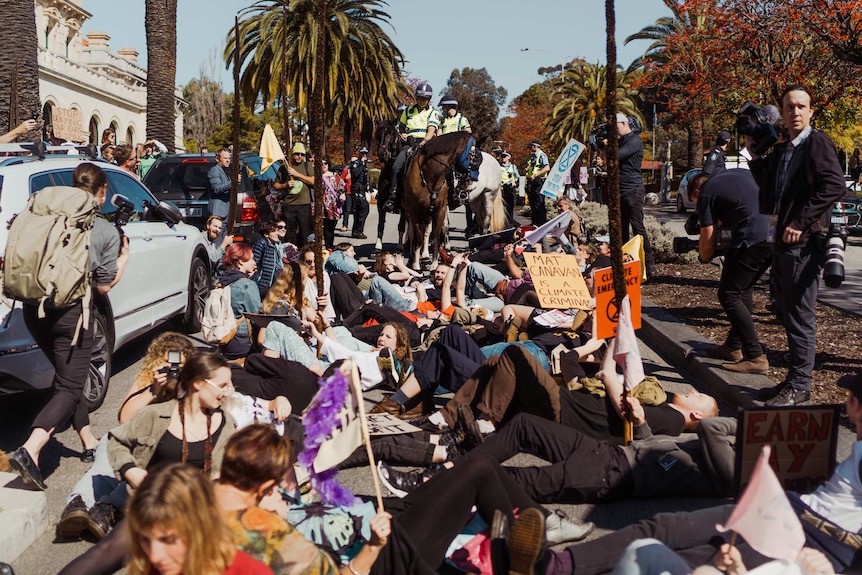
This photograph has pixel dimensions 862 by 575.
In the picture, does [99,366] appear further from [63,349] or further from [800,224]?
[800,224]

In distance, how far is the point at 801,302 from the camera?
6797 mm

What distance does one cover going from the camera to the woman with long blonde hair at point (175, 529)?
285 centimetres

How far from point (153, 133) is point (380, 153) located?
8.62 metres

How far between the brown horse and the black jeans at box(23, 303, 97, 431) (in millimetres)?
8627

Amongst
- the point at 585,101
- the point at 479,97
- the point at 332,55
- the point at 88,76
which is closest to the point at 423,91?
the point at 332,55

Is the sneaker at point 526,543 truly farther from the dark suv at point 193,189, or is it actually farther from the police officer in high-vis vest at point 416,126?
the police officer in high-vis vest at point 416,126

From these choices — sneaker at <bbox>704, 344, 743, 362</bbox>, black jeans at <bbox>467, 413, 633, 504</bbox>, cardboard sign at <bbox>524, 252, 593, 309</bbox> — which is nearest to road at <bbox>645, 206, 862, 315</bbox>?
sneaker at <bbox>704, 344, 743, 362</bbox>

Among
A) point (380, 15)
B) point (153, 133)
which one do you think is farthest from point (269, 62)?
point (153, 133)

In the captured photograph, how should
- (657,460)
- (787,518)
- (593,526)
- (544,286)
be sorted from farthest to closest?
(544,286), (657,460), (593,526), (787,518)

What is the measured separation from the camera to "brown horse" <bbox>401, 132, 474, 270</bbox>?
14570mm

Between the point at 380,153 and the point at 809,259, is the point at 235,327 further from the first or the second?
the point at 380,153

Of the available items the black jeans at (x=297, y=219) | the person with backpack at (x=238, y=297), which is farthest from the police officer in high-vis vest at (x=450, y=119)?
the person with backpack at (x=238, y=297)

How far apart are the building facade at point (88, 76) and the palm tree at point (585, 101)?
2066 cm

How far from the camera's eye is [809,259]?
6.79m
